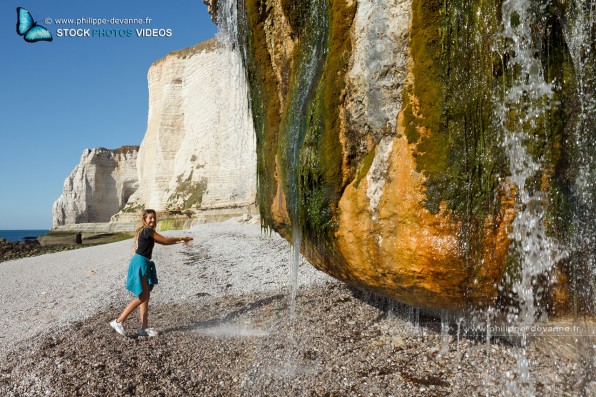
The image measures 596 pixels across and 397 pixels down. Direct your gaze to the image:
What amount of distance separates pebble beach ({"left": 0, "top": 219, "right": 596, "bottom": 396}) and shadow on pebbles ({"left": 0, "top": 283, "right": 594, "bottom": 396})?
0.01 metres

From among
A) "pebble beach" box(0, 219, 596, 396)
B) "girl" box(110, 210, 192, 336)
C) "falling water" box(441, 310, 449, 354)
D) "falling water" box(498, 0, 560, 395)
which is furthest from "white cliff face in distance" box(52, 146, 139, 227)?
"falling water" box(498, 0, 560, 395)

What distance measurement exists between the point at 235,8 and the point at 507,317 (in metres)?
4.59

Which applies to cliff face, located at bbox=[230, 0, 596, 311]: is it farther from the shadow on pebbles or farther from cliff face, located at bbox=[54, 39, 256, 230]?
cliff face, located at bbox=[54, 39, 256, 230]

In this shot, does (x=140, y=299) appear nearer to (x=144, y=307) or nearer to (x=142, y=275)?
(x=144, y=307)

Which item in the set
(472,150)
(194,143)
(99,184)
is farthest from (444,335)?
(99,184)

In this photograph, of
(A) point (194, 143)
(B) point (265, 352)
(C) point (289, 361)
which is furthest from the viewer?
(A) point (194, 143)

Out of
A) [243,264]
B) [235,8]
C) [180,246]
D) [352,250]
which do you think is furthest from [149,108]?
[352,250]

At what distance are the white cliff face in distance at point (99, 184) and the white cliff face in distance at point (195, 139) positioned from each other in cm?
2060

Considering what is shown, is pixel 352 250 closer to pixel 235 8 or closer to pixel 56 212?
pixel 235 8

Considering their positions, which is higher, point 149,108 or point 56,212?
point 149,108

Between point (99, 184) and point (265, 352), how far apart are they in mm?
60926

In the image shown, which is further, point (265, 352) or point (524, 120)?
point (265, 352)

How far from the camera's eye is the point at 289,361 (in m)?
4.77

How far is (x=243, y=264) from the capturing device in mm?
10859
